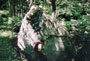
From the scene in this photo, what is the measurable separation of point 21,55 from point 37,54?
5.95 feet

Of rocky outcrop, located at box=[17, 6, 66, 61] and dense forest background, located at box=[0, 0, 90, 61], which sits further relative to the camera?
rocky outcrop, located at box=[17, 6, 66, 61]

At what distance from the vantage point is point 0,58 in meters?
10.5

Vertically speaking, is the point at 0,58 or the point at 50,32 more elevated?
the point at 50,32

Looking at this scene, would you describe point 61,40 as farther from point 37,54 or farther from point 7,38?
point 7,38

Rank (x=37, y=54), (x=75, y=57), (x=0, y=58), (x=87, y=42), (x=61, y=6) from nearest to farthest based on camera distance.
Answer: (x=75, y=57) → (x=87, y=42) → (x=37, y=54) → (x=0, y=58) → (x=61, y=6)

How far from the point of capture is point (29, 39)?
11250 mm

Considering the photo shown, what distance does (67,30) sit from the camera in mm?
13516

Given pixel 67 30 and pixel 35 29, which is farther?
pixel 67 30

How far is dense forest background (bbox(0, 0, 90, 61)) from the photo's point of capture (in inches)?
305

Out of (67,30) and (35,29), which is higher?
(35,29)

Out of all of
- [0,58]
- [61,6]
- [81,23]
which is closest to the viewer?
[0,58]

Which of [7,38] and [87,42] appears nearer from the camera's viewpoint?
[87,42]

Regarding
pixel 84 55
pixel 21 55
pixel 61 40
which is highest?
pixel 61 40

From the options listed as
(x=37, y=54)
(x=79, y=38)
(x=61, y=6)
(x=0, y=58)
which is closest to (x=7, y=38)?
(x=0, y=58)
